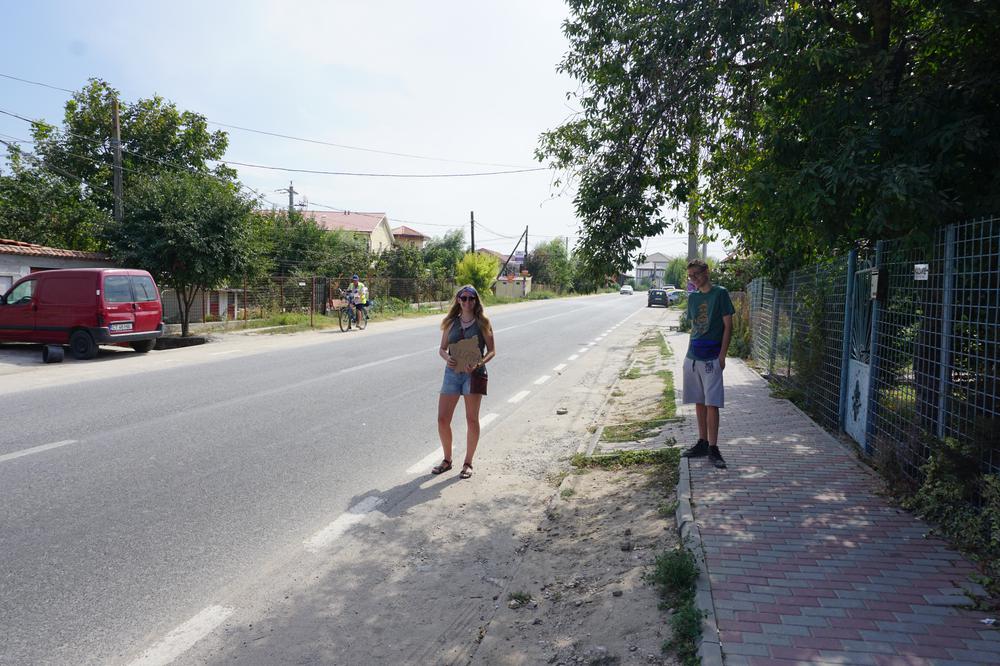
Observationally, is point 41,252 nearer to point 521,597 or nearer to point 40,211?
point 40,211

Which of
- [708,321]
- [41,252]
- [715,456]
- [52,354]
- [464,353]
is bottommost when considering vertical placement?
[715,456]

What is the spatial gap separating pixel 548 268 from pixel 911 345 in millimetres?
Answer: 82062

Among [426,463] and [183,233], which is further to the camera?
[183,233]

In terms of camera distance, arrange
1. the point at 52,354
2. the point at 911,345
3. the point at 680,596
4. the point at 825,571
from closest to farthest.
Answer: the point at 680,596, the point at 825,571, the point at 911,345, the point at 52,354

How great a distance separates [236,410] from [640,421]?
4994 mm

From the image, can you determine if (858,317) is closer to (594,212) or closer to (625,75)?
(594,212)

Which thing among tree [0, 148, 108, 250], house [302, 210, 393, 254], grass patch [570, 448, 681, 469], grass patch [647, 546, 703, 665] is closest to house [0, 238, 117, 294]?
tree [0, 148, 108, 250]

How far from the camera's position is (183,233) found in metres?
18.4

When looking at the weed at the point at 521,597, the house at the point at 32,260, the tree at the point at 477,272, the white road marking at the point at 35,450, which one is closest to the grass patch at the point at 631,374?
the white road marking at the point at 35,450

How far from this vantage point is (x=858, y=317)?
6.80 m

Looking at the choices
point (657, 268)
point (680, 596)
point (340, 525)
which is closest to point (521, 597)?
point (680, 596)

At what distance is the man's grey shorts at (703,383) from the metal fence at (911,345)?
1348 mm

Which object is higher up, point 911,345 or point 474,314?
point 474,314

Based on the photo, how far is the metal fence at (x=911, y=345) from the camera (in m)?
4.20
